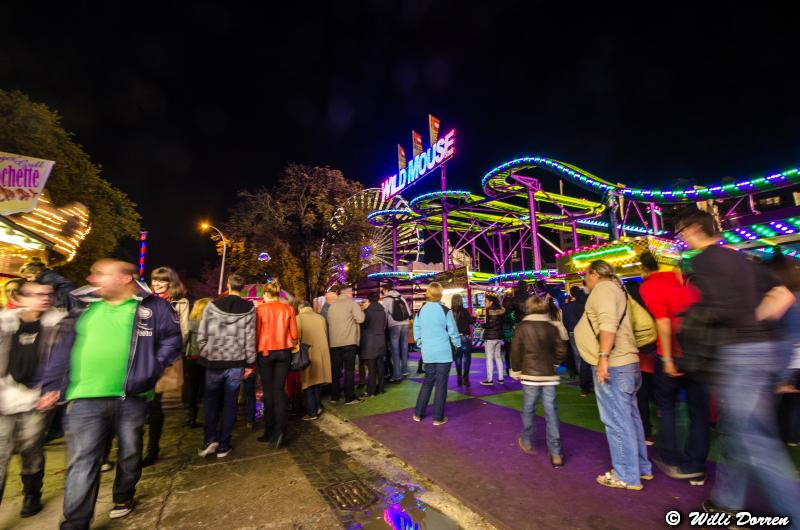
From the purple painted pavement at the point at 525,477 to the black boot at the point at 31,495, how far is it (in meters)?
3.08

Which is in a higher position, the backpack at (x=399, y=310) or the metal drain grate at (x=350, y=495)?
the backpack at (x=399, y=310)

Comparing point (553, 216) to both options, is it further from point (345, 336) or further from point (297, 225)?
point (345, 336)

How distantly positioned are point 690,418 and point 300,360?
4.34m

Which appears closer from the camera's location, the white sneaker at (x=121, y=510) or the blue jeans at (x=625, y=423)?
the white sneaker at (x=121, y=510)

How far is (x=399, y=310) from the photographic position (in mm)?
7832

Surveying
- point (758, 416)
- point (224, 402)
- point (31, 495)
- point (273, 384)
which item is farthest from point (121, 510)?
point (758, 416)

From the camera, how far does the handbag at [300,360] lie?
4.83 meters

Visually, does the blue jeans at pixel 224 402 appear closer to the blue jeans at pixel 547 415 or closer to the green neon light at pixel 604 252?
the blue jeans at pixel 547 415

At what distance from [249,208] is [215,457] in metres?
21.2

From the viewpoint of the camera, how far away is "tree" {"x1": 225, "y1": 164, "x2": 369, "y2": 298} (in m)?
22.7

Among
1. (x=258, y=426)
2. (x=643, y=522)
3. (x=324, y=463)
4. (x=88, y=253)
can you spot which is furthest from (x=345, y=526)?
(x=88, y=253)

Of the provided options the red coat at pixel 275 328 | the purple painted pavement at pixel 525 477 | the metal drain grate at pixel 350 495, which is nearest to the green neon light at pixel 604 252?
the purple painted pavement at pixel 525 477

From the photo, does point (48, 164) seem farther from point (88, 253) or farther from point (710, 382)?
point (710, 382)

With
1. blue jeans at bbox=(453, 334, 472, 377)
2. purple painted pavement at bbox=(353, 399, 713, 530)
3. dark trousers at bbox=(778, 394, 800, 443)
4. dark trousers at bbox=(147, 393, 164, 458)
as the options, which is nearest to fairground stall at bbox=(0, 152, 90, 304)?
dark trousers at bbox=(147, 393, 164, 458)
